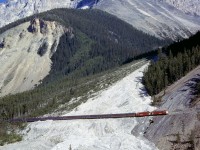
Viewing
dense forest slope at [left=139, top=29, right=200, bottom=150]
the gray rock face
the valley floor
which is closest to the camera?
the gray rock face

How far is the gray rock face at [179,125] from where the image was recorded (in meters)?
51.2

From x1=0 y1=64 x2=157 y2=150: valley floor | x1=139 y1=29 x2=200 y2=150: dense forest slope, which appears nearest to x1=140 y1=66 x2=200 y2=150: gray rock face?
x1=139 y1=29 x2=200 y2=150: dense forest slope

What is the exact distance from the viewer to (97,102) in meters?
91.3

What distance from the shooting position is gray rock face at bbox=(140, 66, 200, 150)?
5119 centimetres

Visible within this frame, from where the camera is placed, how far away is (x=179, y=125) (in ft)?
182

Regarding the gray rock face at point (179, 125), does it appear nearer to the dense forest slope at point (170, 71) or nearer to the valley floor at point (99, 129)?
the valley floor at point (99, 129)

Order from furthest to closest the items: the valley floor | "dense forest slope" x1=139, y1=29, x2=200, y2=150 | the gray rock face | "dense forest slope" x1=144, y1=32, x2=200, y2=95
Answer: "dense forest slope" x1=144, y1=32, x2=200, y2=95 → the valley floor → "dense forest slope" x1=139, y1=29, x2=200, y2=150 → the gray rock face

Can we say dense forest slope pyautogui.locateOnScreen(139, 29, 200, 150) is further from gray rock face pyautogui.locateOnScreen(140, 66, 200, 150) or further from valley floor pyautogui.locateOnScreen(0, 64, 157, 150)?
valley floor pyautogui.locateOnScreen(0, 64, 157, 150)

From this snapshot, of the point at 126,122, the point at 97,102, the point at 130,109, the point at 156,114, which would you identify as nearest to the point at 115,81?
the point at 97,102

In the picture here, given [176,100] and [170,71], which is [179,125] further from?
[170,71]

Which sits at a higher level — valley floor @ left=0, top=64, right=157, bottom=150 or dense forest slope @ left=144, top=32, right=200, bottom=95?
dense forest slope @ left=144, top=32, right=200, bottom=95

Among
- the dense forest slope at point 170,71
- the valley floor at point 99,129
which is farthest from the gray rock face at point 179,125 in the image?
the dense forest slope at point 170,71

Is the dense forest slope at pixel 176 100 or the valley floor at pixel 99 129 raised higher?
the dense forest slope at pixel 176 100

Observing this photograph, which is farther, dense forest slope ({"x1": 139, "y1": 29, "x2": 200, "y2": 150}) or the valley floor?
the valley floor
